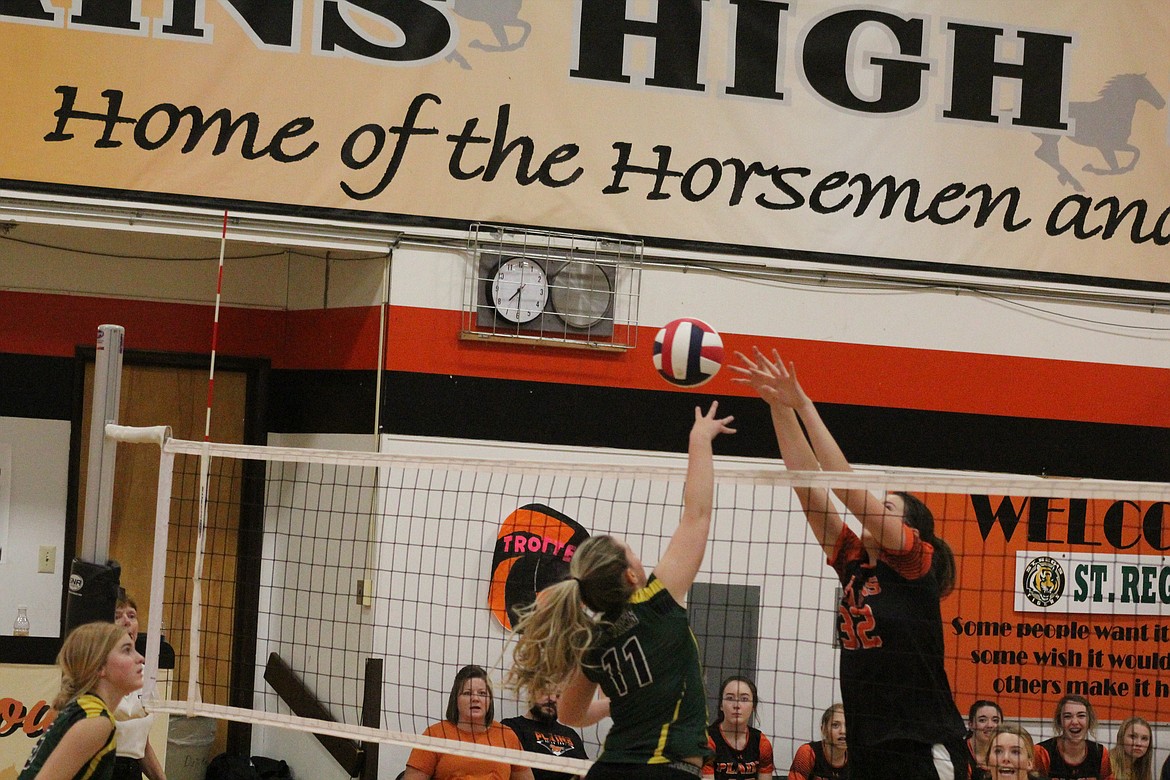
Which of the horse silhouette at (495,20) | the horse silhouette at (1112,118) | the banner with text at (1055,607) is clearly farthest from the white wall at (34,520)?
the horse silhouette at (1112,118)

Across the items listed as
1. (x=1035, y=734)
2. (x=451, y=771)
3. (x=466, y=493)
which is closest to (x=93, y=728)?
(x=451, y=771)

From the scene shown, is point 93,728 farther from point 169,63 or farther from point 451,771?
point 169,63

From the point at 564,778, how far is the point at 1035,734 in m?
2.87

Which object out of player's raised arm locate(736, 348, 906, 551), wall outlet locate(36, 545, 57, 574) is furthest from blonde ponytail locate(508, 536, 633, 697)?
wall outlet locate(36, 545, 57, 574)

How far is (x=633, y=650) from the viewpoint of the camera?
145 inches

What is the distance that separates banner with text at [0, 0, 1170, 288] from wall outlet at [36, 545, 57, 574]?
2420 mm

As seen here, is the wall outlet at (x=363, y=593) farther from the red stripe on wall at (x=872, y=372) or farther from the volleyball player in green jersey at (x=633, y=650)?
the volleyball player in green jersey at (x=633, y=650)

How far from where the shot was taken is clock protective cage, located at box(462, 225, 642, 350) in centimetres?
704

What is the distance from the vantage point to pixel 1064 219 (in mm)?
7625

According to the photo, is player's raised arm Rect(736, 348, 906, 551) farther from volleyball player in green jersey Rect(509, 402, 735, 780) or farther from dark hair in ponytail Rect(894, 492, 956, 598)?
volleyball player in green jersey Rect(509, 402, 735, 780)

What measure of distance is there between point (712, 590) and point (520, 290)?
2.14 m

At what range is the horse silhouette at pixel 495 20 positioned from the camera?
7.02m

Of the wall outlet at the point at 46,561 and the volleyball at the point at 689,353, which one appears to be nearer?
the volleyball at the point at 689,353

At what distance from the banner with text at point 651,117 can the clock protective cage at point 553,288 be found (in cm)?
16
